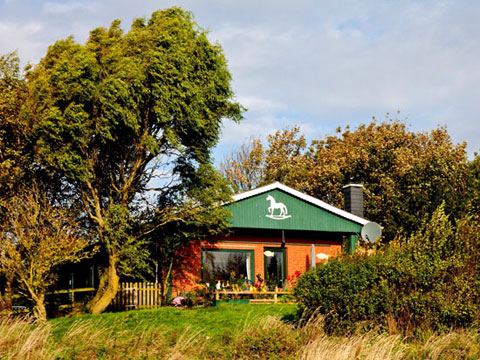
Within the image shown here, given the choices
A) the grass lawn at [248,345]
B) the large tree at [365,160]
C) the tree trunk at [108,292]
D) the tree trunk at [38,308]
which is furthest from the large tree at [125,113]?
the large tree at [365,160]

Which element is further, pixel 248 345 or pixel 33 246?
pixel 33 246

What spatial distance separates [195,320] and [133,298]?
7725mm

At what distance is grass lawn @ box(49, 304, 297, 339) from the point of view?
13.3 m

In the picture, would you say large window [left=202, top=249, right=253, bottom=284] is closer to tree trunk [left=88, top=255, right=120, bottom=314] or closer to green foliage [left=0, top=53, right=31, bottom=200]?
tree trunk [left=88, top=255, right=120, bottom=314]

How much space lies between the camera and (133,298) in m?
22.1

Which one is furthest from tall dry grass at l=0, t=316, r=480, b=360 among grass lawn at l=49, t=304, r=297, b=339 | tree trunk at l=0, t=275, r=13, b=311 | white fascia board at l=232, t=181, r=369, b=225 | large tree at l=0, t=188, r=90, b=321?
white fascia board at l=232, t=181, r=369, b=225

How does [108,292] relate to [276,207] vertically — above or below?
below

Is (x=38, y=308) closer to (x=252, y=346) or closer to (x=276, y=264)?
(x=252, y=346)

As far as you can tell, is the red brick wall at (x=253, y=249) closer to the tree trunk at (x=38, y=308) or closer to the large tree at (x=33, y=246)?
the large tree at (x=33, y=246)

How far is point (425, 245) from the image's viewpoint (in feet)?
41.3

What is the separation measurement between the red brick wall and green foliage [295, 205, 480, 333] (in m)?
9.62

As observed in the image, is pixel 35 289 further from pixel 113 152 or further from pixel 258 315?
pixel 258 315

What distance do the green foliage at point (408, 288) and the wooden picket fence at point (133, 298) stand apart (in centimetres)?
1083

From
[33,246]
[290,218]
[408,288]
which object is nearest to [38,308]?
[33,246]
